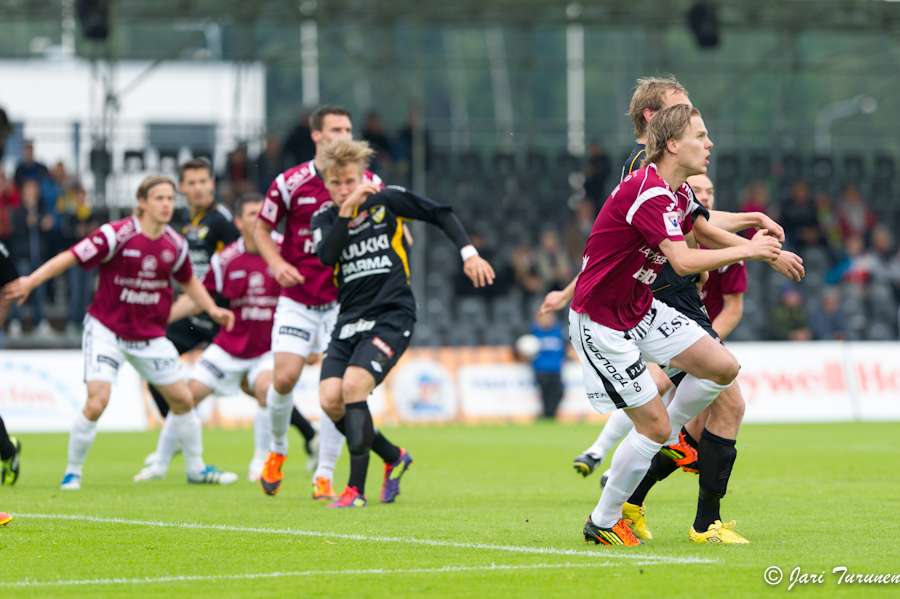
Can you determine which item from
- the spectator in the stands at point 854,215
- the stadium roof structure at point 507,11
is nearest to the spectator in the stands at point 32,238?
the stadium roof structure at point 507,11

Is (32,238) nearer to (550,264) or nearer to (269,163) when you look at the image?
(269,163)

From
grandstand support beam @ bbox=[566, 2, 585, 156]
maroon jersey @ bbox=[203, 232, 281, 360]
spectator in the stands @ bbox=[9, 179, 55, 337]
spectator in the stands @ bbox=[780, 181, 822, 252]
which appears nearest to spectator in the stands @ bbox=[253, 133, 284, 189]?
spectator in the stands @ bbox=[9, 179, 55, 337]

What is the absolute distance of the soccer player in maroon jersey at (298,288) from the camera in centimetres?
848

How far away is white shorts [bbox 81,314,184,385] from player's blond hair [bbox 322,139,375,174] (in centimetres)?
250

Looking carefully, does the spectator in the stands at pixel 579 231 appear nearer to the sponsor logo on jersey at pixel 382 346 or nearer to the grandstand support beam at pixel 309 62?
the grandstand support beam at pixel 309 62

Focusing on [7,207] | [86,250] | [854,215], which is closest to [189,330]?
[86,250]

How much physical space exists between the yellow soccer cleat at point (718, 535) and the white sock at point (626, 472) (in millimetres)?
467

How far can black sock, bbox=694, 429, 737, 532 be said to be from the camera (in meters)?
5.82

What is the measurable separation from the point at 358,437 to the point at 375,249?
52.0 inches

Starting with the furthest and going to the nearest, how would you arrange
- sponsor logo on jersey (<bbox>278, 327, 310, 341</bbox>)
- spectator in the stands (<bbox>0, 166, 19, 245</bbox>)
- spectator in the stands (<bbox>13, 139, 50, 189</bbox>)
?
spectator in the stands (<bbox>13, 139, 50, 189</bbox>), spectator in the stands (<bbox>0, 166, 19, 245</bbox>), sponsor logo on jersey (<bbox>278, 327, 310, 341</bbox>)

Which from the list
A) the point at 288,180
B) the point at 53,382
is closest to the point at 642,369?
the point at 288,180

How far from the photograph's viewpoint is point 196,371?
10547 mm

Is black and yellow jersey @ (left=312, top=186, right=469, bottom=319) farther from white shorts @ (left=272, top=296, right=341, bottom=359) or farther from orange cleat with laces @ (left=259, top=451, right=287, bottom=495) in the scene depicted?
orange cleat with laces @ (left=259, top=451, right=287, bottom=495)

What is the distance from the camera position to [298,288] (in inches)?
347
